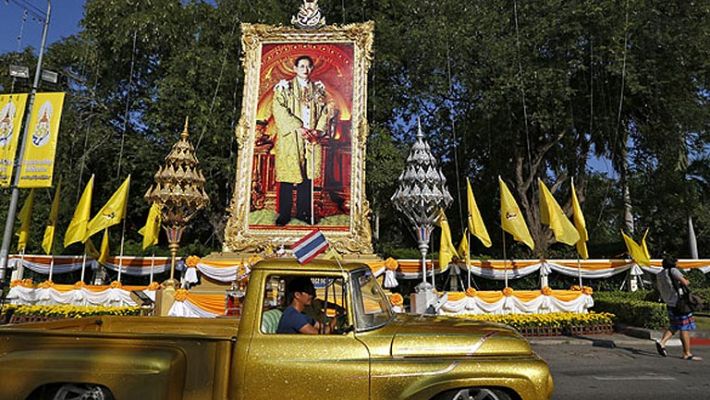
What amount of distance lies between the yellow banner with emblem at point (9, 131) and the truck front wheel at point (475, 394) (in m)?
15.1

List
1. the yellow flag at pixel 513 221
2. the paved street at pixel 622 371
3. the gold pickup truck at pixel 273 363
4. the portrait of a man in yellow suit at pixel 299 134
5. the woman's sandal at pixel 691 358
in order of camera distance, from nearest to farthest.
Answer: the gold pickup truck at pixel 273 363 → the paved street at pixel 622 371 → the woman's sandal at pixel 691 358 → the yellow flag at pixel 513 221 → the portrait of a man in yellow suit at pixel 299 134

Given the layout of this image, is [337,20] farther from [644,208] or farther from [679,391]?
[679,391]

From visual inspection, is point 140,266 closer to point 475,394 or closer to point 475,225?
point 475,225

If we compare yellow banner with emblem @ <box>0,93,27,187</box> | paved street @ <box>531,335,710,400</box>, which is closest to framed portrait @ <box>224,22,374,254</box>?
yellow banner with emblem @ <box>0,93,27,187</box>

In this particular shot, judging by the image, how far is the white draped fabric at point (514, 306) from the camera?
1326 cm

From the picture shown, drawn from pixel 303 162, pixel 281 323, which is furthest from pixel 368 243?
pixel 281 323

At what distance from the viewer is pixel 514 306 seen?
13352 mm

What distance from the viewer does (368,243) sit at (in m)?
18.3

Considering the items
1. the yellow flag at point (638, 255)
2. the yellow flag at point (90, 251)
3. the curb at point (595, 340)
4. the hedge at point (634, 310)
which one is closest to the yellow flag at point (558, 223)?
the hedge at point (634, 310)

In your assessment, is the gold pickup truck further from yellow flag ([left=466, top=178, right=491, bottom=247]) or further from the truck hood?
yellow flag ([left=466, top=178, right=491, bottom=247])

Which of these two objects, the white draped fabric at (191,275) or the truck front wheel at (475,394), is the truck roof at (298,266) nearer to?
the truck front wheel at (475,394)

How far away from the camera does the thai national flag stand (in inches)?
167

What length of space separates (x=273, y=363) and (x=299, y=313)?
520 millimetres

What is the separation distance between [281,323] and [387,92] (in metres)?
22.8
